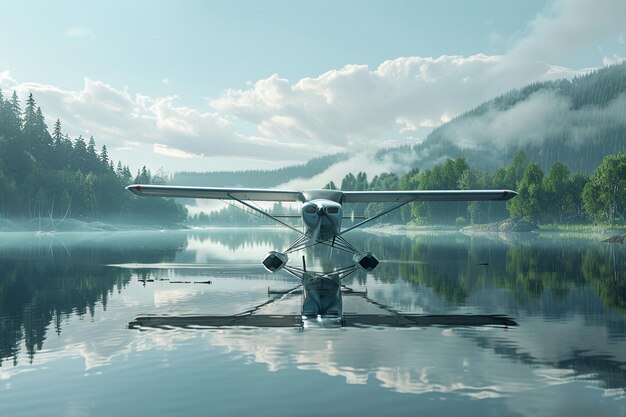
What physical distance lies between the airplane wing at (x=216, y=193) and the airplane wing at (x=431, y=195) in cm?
238

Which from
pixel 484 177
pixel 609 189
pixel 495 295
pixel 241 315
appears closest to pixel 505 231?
pixel 609 189

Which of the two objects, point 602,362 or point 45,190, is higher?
point 45,190

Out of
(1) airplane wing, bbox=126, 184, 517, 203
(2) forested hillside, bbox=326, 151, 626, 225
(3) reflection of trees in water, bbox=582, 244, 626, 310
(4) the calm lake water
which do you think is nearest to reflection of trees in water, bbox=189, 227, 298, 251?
(1) airplane wing, bbox=126, 184, 517, 203

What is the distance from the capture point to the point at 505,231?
82.1 metres

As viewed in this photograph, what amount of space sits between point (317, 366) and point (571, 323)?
19.0 ft

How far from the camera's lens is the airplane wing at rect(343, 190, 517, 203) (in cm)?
1907

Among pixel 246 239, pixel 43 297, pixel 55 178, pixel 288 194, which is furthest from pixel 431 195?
pixel 55 178

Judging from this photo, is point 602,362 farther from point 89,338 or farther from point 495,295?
point 89,338

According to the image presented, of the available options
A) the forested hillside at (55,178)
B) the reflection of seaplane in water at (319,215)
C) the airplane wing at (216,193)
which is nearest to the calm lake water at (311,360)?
the reflection of seaplane in water at (319,215)

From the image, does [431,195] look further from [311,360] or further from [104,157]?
[104,157]

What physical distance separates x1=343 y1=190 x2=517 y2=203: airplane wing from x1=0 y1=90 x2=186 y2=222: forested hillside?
8884 centimetres

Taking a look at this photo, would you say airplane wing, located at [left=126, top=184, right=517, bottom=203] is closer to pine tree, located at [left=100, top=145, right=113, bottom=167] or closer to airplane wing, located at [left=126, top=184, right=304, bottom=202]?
airplane wing, located at [left=126, top=184, right=304, bottom=202]

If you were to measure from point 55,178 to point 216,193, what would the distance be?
3810 inches

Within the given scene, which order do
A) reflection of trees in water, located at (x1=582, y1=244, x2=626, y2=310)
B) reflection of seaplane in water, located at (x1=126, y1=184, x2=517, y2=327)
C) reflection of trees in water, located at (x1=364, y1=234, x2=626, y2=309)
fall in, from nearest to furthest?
reflection of trees in water, located at (x1=582, y1=244, x2=626, y2=310) → reflection of trees in water, located at (x1=364, y1=234, x2=626, y2=309) → reflection of seaplane in water, located at (x1=126, y1=184, x2=517, y2=327)
